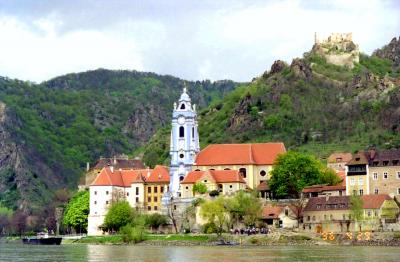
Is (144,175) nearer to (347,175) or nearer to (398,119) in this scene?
(347,175)

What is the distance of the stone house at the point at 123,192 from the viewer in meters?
155

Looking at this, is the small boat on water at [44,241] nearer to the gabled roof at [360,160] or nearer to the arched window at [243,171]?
the arched window at [243,171]

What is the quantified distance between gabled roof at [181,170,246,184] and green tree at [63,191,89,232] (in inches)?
829

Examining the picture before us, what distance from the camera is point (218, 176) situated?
483ft

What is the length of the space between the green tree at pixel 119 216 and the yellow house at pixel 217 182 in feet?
26.2

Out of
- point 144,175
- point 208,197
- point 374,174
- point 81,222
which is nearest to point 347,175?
point 374,174

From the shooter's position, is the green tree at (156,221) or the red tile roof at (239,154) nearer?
the green tree at (156,221)

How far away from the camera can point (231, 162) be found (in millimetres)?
153125

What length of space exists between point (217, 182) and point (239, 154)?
10.1 m

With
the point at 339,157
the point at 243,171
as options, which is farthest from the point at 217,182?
the point at 339,157

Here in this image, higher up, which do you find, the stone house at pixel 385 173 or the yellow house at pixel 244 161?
the yellow house at pixel 244 161

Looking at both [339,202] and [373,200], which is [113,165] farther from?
[373,200]

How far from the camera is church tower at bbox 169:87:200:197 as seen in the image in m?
152

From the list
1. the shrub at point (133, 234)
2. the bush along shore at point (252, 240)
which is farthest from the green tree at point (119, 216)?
the shrub at point (133, 234)
